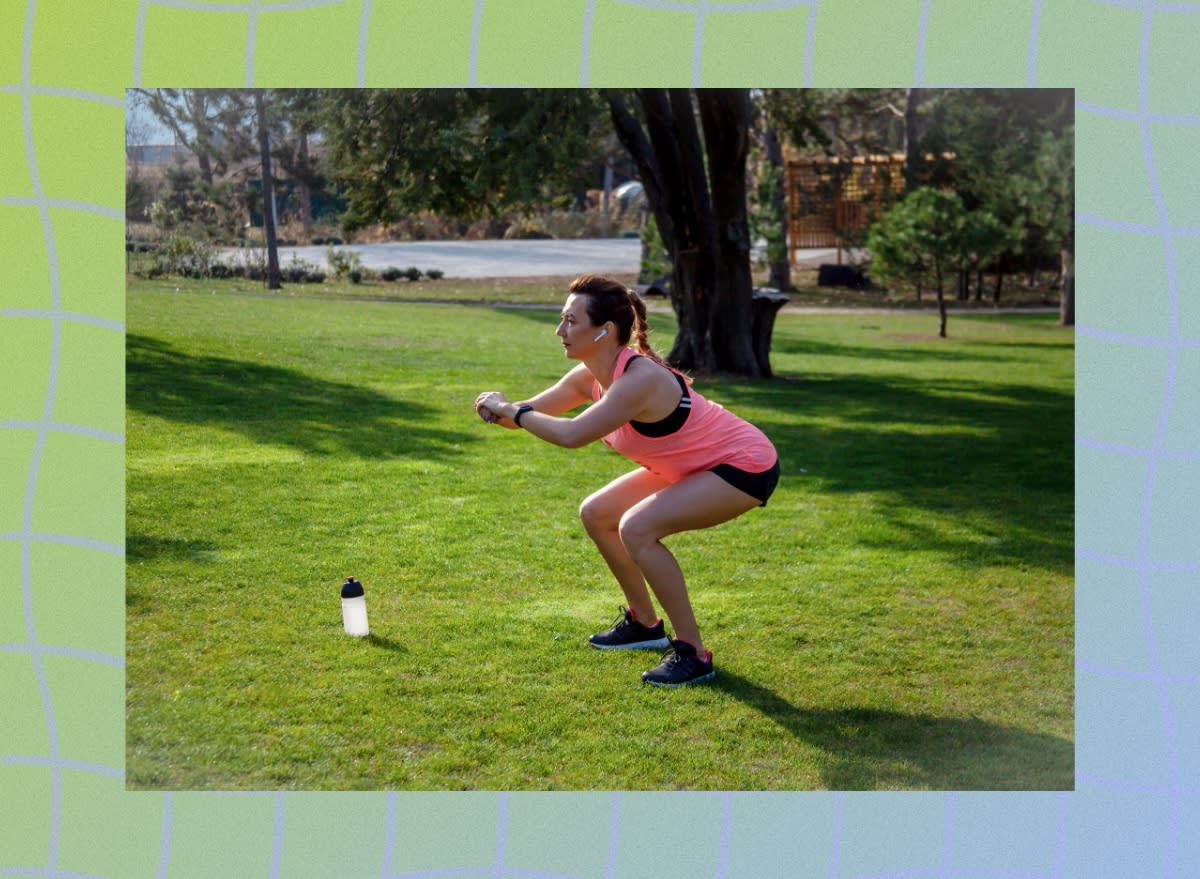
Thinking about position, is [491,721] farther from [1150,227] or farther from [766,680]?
[1150,227]

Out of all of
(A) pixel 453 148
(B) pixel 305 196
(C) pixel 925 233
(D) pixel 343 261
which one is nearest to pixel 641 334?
(B) pixel 305 196

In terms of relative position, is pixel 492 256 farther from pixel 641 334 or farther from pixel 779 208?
pixel 779 208

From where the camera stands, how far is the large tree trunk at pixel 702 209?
10703mm

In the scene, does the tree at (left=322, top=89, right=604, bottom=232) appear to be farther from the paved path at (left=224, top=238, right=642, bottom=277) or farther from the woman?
the woman

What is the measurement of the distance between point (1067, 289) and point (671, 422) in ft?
46.9

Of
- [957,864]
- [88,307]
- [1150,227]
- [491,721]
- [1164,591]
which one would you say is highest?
[1150,227]

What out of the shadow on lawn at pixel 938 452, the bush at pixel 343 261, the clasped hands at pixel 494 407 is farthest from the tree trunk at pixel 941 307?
the clasped hands at pixel 494 407

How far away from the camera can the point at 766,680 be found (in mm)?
4516

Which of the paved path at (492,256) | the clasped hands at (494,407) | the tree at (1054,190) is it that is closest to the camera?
the clasped hands at (494,407)

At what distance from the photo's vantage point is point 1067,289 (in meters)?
17.2

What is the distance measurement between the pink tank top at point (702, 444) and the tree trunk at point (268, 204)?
8.47 feet

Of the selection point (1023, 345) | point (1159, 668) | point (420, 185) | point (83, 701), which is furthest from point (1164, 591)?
point (1023, 345)

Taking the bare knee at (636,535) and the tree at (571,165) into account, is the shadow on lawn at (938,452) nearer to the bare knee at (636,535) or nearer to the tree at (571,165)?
the tree at (571,165)

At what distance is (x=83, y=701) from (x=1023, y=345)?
13192 mm
